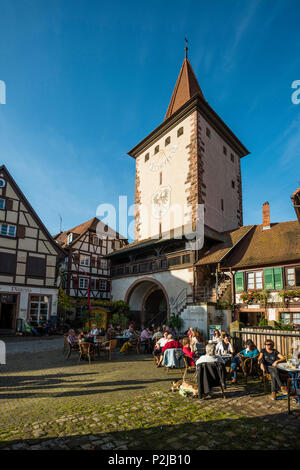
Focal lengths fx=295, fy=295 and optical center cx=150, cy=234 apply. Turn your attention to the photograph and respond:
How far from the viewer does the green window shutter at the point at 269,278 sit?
688 inches

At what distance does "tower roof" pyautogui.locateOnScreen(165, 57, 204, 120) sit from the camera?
30191 millimetres

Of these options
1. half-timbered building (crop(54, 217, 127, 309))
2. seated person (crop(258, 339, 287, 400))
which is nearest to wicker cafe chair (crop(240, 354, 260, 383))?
seated person (crop(258, 339, 287, 400))

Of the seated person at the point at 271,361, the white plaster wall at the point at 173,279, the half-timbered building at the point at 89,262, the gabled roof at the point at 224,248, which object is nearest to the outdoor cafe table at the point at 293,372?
the seated person at the point at 271,361

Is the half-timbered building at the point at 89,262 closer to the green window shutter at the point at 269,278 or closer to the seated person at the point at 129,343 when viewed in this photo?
the seated person at the point at 129,343

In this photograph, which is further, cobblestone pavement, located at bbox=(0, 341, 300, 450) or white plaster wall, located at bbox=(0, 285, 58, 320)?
white plaster wall, located at bbox=(0, 285, 58, 320)

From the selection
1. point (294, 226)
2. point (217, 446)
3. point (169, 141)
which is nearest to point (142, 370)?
point (217, 446)

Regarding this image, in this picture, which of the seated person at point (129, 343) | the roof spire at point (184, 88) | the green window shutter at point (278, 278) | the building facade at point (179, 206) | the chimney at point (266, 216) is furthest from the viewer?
the roof spire at point (184, 88)

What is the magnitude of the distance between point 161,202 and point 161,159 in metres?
4.46

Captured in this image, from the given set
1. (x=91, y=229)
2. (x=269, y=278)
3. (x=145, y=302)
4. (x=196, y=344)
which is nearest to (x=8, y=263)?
(x=91, y=229)

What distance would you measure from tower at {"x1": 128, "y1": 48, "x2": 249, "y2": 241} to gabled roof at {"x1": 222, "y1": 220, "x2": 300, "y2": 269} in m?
4.20

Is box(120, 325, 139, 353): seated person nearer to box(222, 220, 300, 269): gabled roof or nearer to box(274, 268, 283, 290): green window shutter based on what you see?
box(222, 220, 300, 269): gabled roof

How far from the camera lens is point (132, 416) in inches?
198

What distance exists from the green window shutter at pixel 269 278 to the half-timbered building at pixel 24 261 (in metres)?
16.1
